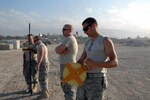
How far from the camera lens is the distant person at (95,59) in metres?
4.97

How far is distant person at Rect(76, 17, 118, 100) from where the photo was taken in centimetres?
497

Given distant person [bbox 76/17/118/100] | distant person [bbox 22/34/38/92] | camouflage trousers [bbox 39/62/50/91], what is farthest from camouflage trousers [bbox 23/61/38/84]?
distant person [bbox 76/17/118/100]

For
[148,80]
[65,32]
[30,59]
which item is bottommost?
[148,80]

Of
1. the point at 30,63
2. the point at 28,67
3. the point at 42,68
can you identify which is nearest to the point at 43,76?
the point at 42,68

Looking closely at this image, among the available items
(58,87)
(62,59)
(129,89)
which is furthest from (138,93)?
(62,59)

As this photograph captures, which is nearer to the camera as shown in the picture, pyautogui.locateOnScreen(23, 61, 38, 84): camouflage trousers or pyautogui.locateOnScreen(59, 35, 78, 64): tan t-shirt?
pyautogui.locateOnScreen(59, 35, 78, 64): tan t-shirt

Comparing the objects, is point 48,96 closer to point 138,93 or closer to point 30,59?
point 30,59

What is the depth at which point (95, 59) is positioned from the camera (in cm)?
513

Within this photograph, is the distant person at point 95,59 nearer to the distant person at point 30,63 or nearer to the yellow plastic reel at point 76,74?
the yellow plastic reel at point 76,74

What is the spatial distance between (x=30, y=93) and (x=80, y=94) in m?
5.84

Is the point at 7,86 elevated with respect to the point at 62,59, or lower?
lower

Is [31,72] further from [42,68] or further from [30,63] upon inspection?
[42,68]

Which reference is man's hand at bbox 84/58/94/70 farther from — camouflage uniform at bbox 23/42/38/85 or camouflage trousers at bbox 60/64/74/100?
camouflage uniform at bbox 23/42/38/85

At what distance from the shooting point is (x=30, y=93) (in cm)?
1103
